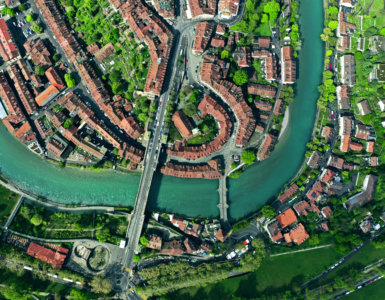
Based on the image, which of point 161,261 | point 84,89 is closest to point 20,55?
point 84,89

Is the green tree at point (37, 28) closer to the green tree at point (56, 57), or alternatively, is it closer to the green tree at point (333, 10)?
the green tree at point (56, 57)

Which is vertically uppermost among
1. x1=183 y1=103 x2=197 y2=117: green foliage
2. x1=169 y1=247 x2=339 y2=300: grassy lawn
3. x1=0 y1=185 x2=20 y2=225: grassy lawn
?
x1=183 y1=103 x2=197 y2=117: green foliage

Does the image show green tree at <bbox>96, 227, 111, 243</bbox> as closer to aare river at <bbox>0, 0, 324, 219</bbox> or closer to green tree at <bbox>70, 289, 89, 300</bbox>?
aare river at <bbox>0, 0, 324, 219</bbox>

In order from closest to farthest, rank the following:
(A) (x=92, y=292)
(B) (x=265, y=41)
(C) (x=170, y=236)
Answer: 1. (A) (x=92, y=292)
2. (C) (x=170, y=236)
3. (B) (x=265, y=41)

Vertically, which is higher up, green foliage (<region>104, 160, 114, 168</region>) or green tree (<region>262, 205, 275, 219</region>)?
green foliage (<region>104, 160, 114, 168</region>)

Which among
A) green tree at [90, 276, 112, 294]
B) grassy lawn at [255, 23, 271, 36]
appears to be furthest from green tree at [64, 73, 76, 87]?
grassy lawn at [255, 23, 271, 36]

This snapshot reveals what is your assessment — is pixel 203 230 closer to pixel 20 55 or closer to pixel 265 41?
pixel 265 41

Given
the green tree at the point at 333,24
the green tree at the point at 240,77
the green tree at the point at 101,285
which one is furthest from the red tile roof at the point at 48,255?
the green tree at the point at 333,24

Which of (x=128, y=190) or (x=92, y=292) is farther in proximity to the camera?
(x=128, y=190)
